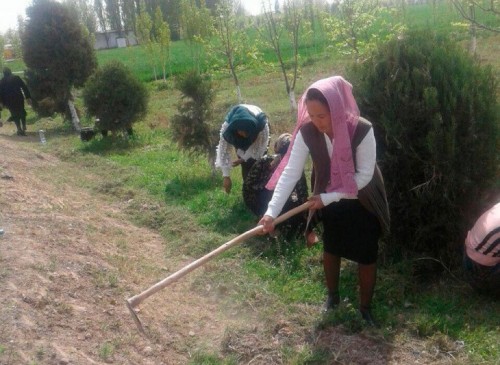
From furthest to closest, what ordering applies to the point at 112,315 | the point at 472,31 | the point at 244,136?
the point at 472,31, the point at 244,136, the point at 112,315

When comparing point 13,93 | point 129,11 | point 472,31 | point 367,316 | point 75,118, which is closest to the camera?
point 367,316

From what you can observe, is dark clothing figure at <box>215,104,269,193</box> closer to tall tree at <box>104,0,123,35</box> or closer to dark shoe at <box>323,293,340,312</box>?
dark shoe at <box>323,293,340,312</box>

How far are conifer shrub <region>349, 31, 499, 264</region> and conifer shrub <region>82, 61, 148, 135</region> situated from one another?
848 centimetres

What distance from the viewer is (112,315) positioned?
151 inches

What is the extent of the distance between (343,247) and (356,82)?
1.43 meters

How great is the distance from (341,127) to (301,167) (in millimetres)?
444

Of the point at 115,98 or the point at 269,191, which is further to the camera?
the point at 115,98

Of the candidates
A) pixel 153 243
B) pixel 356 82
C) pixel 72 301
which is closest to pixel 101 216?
pixel 153 243

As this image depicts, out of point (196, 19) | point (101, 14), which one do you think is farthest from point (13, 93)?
point (101, 14)

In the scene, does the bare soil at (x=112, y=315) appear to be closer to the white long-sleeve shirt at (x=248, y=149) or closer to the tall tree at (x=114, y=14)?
the white long-sleeve shirt at (x=248, y=149)

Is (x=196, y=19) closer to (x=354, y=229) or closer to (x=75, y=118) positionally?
(x=75, y=118)

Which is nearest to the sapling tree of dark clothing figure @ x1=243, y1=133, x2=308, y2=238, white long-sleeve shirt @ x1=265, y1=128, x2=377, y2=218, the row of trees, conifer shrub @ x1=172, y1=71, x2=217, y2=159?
conifer shrub @ x1=172, y1=71, x2=217, y2=159

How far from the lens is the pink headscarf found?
3172 millimetres

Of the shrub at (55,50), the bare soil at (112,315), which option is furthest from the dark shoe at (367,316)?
the shrub at (55,50)
